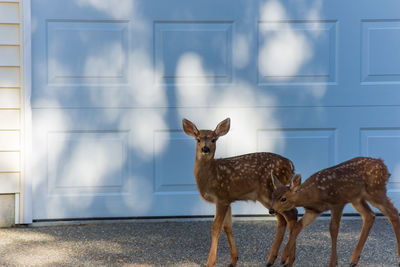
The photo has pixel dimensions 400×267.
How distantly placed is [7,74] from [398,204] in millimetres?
3865

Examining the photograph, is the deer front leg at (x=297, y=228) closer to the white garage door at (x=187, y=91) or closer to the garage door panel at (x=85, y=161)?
the white garage door at (x=187, y=91)

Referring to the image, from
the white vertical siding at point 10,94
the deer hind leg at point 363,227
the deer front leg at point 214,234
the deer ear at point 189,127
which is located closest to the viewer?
the deer front leg at point 214,234

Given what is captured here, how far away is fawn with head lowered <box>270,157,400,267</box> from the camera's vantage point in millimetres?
4332

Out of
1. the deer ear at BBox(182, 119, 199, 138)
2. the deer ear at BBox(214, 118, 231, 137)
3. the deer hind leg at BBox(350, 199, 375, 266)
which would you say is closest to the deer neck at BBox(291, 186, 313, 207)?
the deer hind leg at BBox(350, 199, 375, 266)

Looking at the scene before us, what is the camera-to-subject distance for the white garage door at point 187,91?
19.9 feet

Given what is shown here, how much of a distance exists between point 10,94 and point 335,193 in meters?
3.16

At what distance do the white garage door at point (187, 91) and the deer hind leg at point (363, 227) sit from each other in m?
1.63

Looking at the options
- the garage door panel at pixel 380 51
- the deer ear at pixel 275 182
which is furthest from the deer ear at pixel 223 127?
the garage door panel at pixel 380 51

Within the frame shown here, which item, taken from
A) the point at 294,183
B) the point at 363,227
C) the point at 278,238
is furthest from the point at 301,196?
the point at 363,227

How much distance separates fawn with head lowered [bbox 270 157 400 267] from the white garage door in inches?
68.0

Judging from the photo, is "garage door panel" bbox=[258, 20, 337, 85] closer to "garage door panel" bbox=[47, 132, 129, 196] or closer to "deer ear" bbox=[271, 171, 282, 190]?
"garage door panel" bbox=[47, 132, 129, 196]

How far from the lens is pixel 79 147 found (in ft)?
19.9

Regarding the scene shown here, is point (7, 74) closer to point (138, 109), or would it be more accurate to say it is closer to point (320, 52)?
point (138, 109)

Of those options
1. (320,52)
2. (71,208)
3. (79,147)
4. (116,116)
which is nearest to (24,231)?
(71,208)
